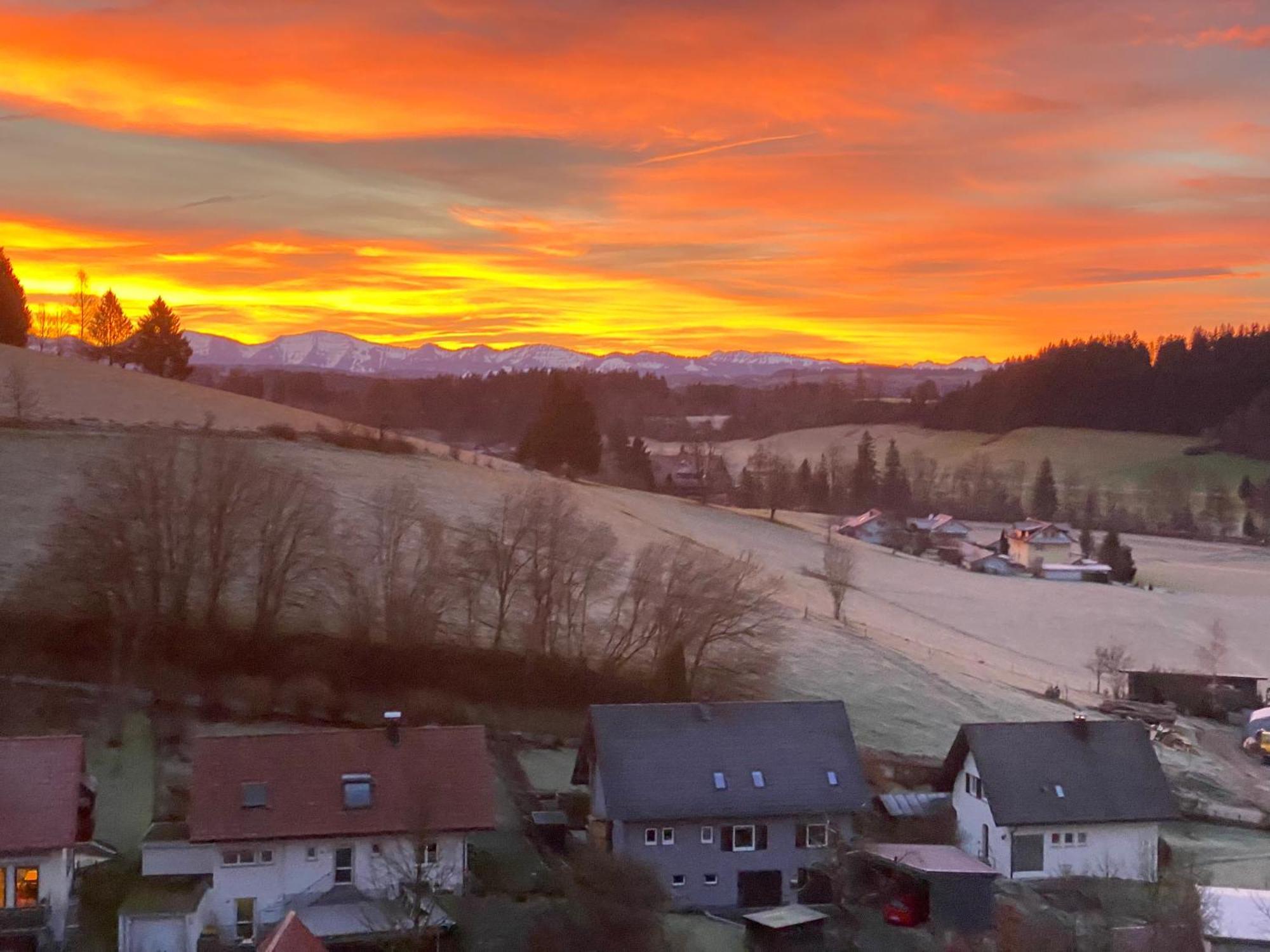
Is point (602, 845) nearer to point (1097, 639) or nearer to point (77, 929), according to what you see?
point (77, 929)

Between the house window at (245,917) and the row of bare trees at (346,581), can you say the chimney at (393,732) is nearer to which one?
the house window at (245,917)

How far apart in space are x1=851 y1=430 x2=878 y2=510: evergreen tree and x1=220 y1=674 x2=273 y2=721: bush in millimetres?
90404

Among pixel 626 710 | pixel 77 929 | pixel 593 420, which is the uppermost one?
pixel 593 420

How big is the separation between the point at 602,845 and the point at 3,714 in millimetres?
17384

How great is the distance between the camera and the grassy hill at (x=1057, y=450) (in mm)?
142500

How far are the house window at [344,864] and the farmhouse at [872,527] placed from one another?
73.4 metres

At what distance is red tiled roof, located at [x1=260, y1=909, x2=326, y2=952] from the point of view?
1902cm

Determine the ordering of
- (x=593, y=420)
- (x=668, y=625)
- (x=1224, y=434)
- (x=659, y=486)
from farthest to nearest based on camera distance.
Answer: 1. (x=1224, y=434)
2. (x=659, y=486)
3. (x=593, y=420)
4. (x=668, y=625)

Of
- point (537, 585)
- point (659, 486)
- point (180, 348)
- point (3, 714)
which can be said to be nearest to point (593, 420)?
point (659, 486)

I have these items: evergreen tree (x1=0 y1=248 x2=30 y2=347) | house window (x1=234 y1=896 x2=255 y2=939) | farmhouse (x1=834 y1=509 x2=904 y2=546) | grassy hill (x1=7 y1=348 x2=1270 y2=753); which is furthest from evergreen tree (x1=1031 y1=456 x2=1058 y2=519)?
house window (x1=234 y1=896 x2=255 y2=939)

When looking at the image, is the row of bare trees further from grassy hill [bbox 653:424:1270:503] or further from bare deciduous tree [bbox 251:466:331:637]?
grassy hill [bbox 653:424:1270:503]

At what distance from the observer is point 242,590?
145 ft

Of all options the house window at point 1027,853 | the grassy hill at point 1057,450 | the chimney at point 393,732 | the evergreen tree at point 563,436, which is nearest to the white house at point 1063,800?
the house window at point 1027,853

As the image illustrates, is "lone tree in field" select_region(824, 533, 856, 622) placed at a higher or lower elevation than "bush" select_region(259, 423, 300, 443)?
lower
